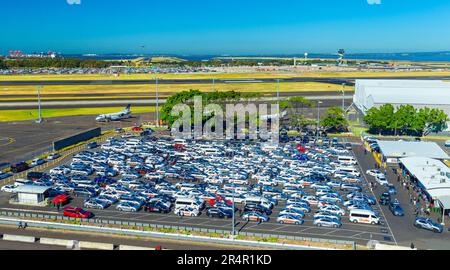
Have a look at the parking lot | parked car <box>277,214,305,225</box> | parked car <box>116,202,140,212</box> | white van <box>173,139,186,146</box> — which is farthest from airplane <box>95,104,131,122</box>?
parked car <box>277,214,305,225</box>

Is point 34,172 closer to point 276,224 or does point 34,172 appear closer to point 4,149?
point 4,149

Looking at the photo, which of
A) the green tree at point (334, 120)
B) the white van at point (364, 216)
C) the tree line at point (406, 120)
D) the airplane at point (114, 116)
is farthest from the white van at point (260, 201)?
the airplane at point (114, 116)

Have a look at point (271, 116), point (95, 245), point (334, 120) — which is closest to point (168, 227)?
point (95, 245)

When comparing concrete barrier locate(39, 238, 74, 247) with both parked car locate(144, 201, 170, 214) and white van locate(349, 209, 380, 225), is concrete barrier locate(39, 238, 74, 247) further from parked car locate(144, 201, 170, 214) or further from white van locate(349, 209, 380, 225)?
white van locate(349, 209, 380, 225)

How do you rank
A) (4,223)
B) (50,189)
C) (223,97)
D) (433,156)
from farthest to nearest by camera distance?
Answer: (223,97), (433,156), (50,189), (4,223)

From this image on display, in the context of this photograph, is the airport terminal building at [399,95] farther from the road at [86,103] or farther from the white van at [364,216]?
the white van at [364,216]
